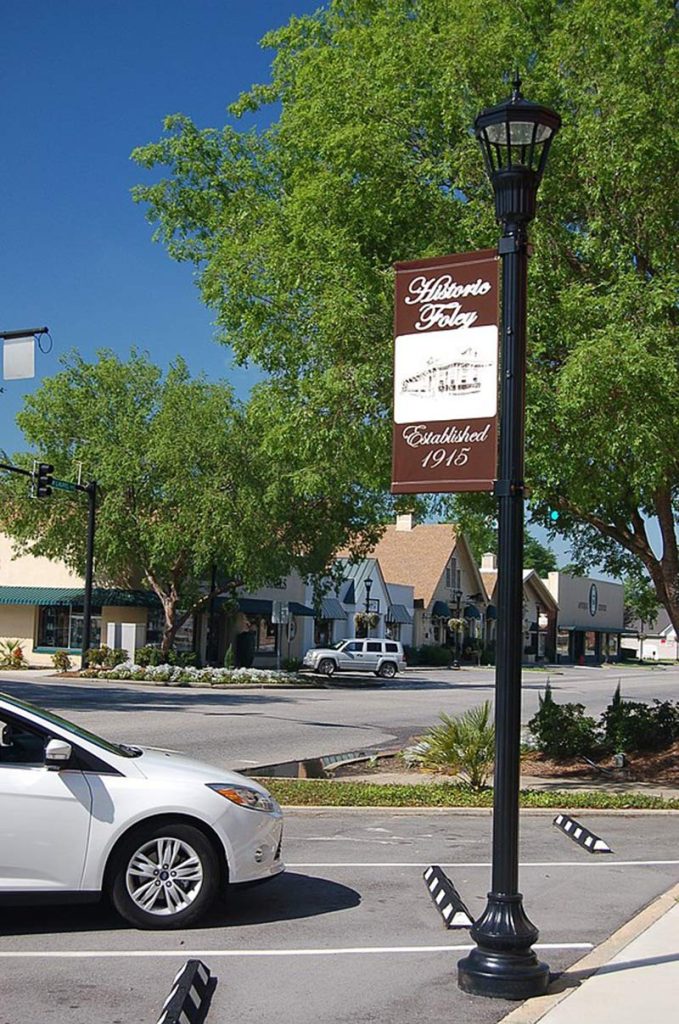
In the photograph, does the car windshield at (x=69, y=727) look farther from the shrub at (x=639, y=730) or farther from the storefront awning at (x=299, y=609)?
the storefront awning at (x=299, y=609)

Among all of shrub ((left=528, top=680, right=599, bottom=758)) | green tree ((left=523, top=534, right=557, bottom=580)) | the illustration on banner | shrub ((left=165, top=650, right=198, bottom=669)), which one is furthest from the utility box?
green tree ((left=523, top=534, right=557, bottom=580))

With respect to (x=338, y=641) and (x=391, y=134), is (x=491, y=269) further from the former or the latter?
(x=338, y=641)

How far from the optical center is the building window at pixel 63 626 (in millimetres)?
49406

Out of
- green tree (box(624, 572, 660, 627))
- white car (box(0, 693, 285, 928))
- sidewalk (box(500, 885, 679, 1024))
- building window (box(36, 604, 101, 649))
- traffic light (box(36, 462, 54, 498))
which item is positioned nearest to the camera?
sidewalk (box(500, 885, 679, 1024))

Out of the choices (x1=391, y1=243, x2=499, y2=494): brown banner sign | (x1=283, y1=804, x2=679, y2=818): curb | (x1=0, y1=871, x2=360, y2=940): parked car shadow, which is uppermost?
(x1=391, y1=243, x2=499, y2=494): brown banner sign

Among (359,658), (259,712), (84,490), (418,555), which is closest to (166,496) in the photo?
(84,490)

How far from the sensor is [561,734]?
1856 centimetres

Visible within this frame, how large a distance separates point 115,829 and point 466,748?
29.3 feet

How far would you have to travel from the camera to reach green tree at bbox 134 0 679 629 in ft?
43.9

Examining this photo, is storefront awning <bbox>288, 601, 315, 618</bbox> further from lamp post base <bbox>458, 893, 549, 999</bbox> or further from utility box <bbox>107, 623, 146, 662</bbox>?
lamp post base <bbox>458, 893, 549, 999</bbox>

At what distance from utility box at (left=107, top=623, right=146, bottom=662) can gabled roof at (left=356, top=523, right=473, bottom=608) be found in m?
30.0

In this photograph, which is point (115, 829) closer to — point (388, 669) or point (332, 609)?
point (388, 669)

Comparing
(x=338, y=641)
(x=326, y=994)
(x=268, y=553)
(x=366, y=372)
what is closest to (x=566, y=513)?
(x=366, y=372)

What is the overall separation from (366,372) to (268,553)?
1187 inches
